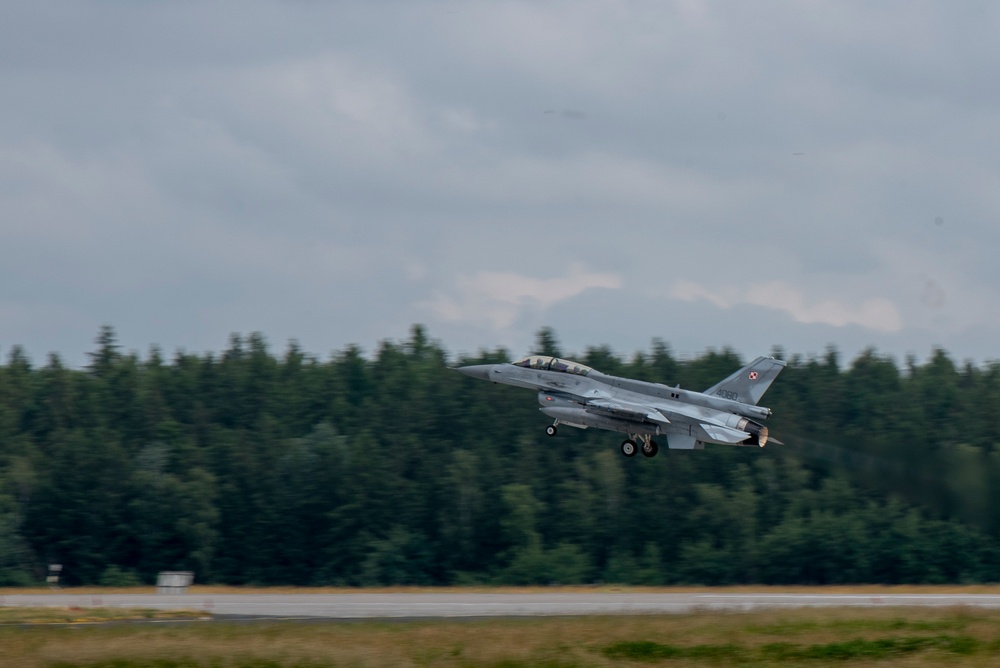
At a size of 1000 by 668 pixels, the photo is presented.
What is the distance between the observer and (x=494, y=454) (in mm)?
95562

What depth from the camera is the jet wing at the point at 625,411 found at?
39625mm

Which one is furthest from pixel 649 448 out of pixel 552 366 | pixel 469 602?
pixel 469 602

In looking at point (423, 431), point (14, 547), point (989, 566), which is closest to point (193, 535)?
point (14, 547)

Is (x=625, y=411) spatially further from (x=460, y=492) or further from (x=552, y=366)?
(x=460, y=492)

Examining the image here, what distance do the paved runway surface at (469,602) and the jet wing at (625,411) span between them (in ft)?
18.2

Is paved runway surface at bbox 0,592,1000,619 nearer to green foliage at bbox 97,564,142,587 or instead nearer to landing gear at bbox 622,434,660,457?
landing gear at bbox 622,434,660,457

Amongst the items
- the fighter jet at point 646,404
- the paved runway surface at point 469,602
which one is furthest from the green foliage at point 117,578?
the fighter jet at point 646,404

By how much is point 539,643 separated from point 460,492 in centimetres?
6492

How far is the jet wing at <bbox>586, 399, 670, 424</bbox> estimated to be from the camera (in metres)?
39.6

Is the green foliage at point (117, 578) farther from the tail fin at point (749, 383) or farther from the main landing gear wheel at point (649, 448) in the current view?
the tail fin at point (749, 383)

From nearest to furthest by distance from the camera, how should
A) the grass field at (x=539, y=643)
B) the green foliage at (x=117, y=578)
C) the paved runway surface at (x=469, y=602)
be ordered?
the grass field at (x=539, y=643) → the paved runway surface at (x=469, y=602) → the green foliage at (x=117, y=578)

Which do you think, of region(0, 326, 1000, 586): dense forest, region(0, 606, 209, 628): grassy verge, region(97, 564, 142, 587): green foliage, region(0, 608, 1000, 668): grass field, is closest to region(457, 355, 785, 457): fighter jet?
region(0, 608, 1000, 668): grass field

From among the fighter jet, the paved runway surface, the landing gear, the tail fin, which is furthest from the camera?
the tail fin

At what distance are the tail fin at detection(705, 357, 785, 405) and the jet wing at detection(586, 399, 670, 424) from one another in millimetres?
2202
